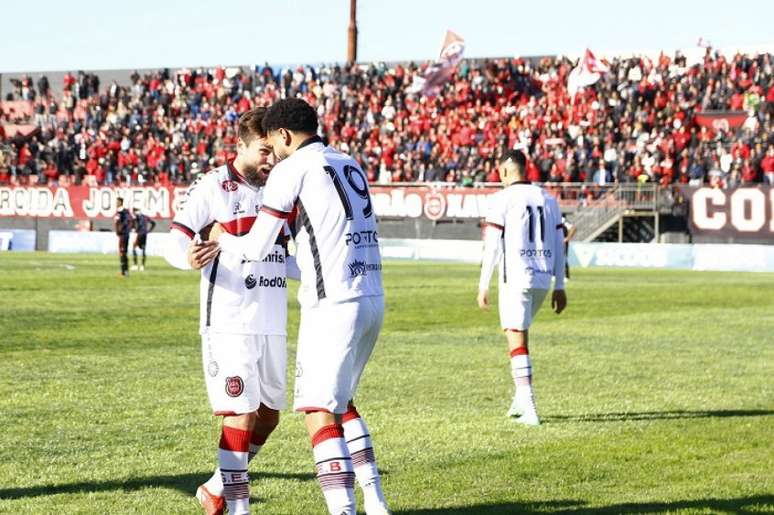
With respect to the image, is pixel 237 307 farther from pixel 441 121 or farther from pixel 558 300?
pixel 441 121

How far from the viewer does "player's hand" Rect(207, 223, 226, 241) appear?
7.37 meters

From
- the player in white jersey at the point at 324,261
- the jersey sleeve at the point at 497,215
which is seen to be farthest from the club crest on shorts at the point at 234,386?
the jersey sleeve at the point at 497,215

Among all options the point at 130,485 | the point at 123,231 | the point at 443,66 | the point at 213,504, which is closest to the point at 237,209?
the point at 213,504

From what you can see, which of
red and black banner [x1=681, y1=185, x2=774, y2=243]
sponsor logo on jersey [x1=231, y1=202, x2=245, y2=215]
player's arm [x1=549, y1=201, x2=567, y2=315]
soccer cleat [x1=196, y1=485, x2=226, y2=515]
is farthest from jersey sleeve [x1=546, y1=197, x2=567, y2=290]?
red and black banner [x1=681, y1=185, x2=774, y2=243]

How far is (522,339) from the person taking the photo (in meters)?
11.9

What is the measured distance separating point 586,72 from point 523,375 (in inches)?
1545

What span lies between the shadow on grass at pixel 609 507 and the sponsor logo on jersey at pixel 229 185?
2.09 metres

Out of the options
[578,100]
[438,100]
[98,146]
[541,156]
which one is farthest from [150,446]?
[98,146]

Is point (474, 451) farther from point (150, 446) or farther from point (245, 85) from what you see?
point (245, 85)

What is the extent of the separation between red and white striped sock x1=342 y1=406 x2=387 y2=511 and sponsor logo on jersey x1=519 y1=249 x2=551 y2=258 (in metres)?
5.09

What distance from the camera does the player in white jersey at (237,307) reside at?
711 centimetres

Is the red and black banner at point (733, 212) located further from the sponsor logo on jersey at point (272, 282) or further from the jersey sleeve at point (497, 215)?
the sponsor logo on jersey at point (272, 282)

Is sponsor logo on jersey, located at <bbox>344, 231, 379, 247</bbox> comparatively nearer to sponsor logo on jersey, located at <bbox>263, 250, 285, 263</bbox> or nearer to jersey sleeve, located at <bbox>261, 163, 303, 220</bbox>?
jersey sleeve, located at <bbox>261, 163, 303, 220</bbox>

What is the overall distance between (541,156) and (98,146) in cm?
2280
